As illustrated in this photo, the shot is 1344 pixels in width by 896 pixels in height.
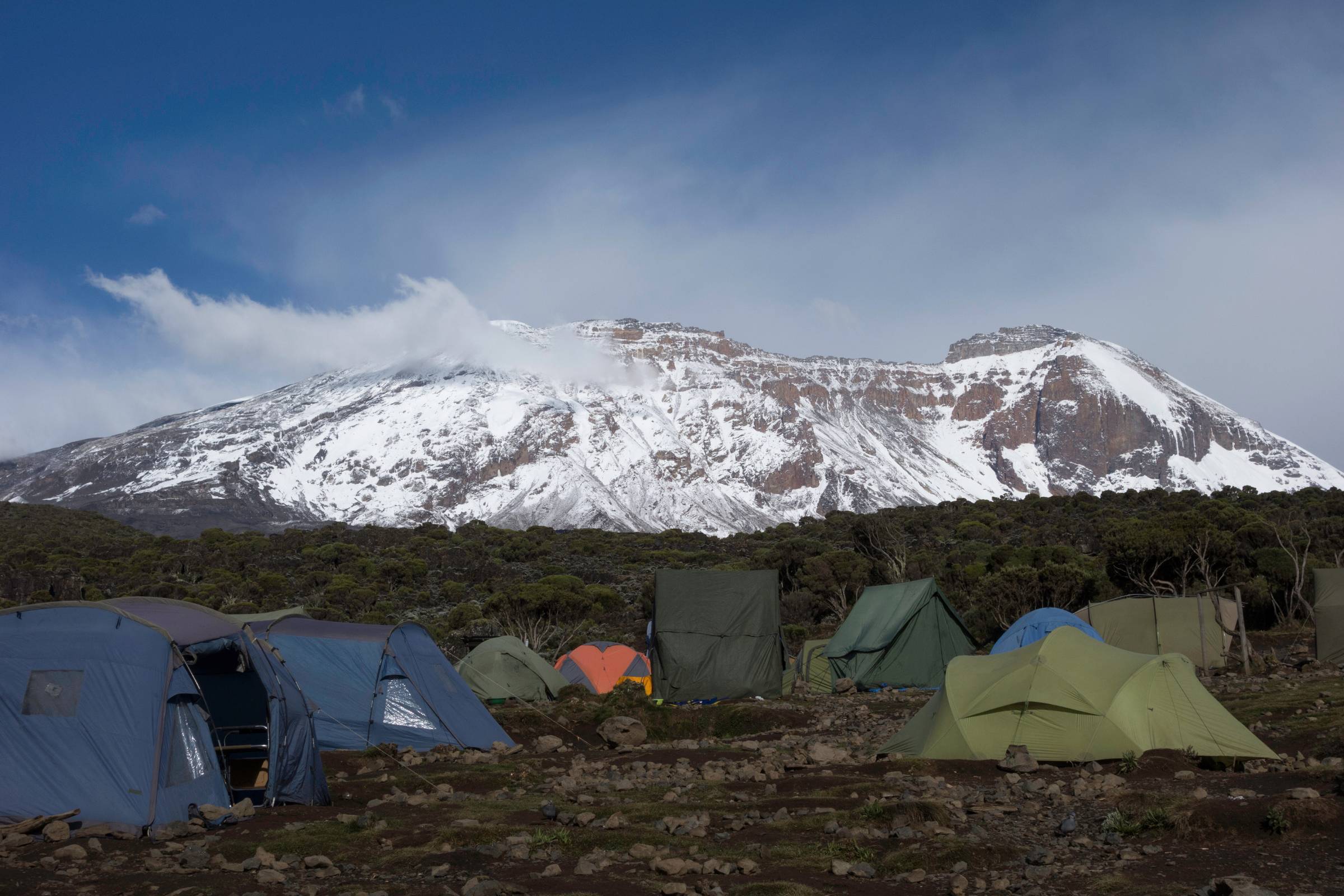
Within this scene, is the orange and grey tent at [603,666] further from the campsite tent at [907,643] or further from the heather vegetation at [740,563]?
the heather vegetation at [740,563]

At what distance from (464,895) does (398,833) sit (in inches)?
109

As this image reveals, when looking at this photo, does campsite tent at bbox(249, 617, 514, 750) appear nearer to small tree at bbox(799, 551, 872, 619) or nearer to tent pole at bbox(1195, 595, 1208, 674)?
tent pole at bbox(1195, 595, 1208, 674)

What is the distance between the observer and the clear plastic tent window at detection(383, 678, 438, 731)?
15.2 meters

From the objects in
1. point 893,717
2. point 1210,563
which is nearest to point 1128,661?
point 893,717

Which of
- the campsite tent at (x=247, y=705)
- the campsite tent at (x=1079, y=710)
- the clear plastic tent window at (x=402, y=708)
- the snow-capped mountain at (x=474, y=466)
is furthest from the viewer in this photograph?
the snow-capped mountain at (x=474, y=466)

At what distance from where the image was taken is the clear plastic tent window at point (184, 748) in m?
9.67

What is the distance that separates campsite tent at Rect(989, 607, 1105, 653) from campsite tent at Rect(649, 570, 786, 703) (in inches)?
191

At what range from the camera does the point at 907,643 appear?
23234 millimetres

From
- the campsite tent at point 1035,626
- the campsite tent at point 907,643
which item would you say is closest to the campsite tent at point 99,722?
the campsite tent at point 1035,626

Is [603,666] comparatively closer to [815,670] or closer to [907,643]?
[815,670]

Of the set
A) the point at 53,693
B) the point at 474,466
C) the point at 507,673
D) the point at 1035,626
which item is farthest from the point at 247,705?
the point at 474,466

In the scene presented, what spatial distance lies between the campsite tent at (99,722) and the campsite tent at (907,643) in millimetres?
16036

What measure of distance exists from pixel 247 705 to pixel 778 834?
6662 millimetres

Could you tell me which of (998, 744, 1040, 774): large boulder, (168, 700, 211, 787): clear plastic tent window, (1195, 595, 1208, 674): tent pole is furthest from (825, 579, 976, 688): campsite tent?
(168, 700, 211, 787): clear plastic tent window
